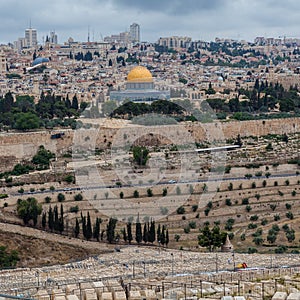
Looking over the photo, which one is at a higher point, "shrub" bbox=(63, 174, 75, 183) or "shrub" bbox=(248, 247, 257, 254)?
"shrub" bbox=(63, 174, 75, 183)

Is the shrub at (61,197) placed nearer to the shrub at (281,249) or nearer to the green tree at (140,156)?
the green tree at (140,156)

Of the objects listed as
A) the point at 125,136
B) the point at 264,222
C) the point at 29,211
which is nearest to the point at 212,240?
the point at 264,222

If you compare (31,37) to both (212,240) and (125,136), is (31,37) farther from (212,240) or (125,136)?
(212,240)

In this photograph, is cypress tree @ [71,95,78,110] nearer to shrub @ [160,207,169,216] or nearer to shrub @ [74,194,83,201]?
shrub @ [74,194,83,201]

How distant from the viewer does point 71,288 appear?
388 inches

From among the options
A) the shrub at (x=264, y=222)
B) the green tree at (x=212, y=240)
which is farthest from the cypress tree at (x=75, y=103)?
the green tree at (x=212, y=240)

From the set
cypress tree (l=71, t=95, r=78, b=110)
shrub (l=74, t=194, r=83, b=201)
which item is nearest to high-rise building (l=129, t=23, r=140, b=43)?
cypress tree (l=71, t=95, r=78, b=110)

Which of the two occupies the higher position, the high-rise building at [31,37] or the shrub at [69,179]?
the high-rise building at [31,37]

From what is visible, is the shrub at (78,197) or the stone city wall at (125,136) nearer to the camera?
the shrub at (78,197)

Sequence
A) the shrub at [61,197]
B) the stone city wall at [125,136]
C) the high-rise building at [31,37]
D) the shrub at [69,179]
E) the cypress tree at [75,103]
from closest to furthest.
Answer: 1. the shrub at [61,197]
2. the shrub at [69,179]
3. the stone city wall at [125,136]
4. the cypress tree at [75,103]
5. the high-rise building at [31,37]

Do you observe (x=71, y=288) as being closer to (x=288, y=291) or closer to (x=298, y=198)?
(x=288, y=291)

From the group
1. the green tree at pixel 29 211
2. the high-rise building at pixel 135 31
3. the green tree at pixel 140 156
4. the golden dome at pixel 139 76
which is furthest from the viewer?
the high-rise building at pixel 135 31

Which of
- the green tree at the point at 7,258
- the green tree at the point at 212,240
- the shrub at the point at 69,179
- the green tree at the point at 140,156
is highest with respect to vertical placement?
the green tree at the point at 140,156

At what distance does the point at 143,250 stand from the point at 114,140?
51.5 ft
